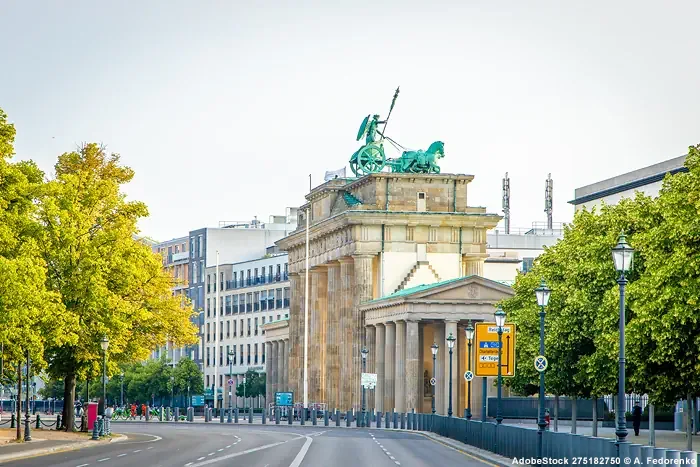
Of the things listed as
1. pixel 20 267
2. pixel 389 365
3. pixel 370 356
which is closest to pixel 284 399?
pixel 370 356

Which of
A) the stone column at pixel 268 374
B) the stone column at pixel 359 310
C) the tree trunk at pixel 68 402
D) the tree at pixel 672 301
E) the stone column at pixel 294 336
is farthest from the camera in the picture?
the stone column at pixel 268 374

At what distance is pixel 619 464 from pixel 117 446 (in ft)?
120

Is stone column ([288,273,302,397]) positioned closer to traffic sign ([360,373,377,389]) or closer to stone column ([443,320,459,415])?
stone column ([443,320,459,415])

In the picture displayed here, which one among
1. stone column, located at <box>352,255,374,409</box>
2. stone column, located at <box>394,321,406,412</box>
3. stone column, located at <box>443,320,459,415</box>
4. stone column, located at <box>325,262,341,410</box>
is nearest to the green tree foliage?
stone column, located at <box>325,262,341,410</box>

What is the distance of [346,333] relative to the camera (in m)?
138

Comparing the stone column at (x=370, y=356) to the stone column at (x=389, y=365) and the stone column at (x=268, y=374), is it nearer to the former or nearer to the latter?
the stone column at (x=389, y=365)

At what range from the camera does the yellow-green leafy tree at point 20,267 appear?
55.9 meters

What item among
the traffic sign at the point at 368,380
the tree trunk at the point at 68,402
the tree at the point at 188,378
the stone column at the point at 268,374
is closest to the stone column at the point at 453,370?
the traffic sign at the point at 368,380

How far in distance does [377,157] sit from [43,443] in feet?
289

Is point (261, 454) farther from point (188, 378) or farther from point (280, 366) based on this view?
point (188, 378)

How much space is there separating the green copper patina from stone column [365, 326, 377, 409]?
1880cm

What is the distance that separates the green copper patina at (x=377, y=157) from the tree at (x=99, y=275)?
61.9m

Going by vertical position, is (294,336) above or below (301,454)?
above

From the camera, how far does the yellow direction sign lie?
61250mm
